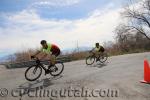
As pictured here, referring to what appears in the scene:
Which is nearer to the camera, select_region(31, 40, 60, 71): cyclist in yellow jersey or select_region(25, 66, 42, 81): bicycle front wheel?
select_region(25, 66, 42, 81): bicycle front wheel

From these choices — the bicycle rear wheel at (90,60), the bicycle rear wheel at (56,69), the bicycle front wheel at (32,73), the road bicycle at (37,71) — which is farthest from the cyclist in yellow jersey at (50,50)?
the bicycle rear wheel at (90,60)

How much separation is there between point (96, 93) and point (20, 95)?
8.79 ft

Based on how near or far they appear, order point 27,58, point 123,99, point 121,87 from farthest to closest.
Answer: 1. point 27,58
2. point 121,87
3. point 123,99

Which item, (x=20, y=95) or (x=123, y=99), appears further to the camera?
(x=20, y=95)

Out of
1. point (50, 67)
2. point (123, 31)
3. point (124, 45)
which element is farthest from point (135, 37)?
point (50, 67)

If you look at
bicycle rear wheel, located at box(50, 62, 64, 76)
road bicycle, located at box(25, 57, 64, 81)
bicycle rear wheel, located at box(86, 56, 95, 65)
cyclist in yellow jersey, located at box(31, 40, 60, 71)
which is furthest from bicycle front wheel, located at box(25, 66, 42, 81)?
bicycle rear wheel, located at box(86, 56, 95, 65)

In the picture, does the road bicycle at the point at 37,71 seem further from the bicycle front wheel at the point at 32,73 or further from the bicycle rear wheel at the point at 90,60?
the bicycle rear wheel at the point at 90,60

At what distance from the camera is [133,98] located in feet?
31.4

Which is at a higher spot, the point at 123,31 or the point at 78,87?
the point at 123,31

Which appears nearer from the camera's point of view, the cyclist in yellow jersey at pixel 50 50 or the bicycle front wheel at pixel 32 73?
the bicycle front wheel at pixel 32 73

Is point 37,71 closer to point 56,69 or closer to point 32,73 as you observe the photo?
point 32,73

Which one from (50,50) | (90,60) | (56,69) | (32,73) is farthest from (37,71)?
(90,60)

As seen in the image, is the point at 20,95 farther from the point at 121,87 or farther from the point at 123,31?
the point at 123,31

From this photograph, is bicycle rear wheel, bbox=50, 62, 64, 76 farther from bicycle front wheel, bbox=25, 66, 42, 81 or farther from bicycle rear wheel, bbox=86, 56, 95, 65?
bicycle rear wheel, bbox=86, 56, 95, 65
